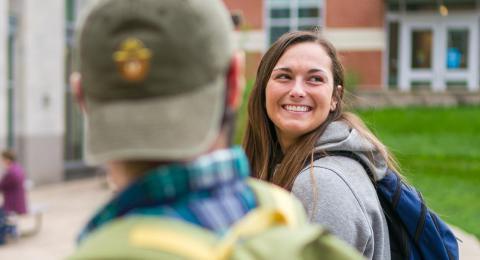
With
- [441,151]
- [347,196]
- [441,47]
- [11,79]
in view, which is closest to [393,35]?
[441,47]

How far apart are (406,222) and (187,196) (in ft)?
4.91

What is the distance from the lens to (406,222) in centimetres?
247

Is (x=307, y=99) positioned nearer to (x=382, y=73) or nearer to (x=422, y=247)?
(x=422, y=247)

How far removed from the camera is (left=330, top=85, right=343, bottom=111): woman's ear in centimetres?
272

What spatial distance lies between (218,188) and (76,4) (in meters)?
19.7

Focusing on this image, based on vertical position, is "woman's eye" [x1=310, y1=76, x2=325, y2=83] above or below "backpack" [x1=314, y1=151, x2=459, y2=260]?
above

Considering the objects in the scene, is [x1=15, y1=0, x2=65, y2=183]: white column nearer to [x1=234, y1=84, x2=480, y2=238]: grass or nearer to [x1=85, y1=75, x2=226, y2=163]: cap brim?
[x1=234, y1=84, x2=480, y2=238]: grass

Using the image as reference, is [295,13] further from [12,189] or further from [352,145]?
[352,145]

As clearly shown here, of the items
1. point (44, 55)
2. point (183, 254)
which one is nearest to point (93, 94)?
point (183, 254)

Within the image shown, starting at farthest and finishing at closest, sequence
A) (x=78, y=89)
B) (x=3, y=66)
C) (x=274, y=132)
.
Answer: (x=3, y=66) < (x=274, y=132) < (x=78, y=89)

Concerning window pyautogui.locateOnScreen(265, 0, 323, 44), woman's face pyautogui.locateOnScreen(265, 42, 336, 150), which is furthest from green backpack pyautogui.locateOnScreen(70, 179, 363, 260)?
window pyautogui.locateOnScreen(265, 0, 323, 44)

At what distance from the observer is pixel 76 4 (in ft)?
65.4

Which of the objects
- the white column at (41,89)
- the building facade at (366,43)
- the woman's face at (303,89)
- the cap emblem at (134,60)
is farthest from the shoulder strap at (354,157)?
the building facade at (366,43)

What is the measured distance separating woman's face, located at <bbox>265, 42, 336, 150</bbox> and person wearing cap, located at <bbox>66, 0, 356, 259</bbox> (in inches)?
54.8
